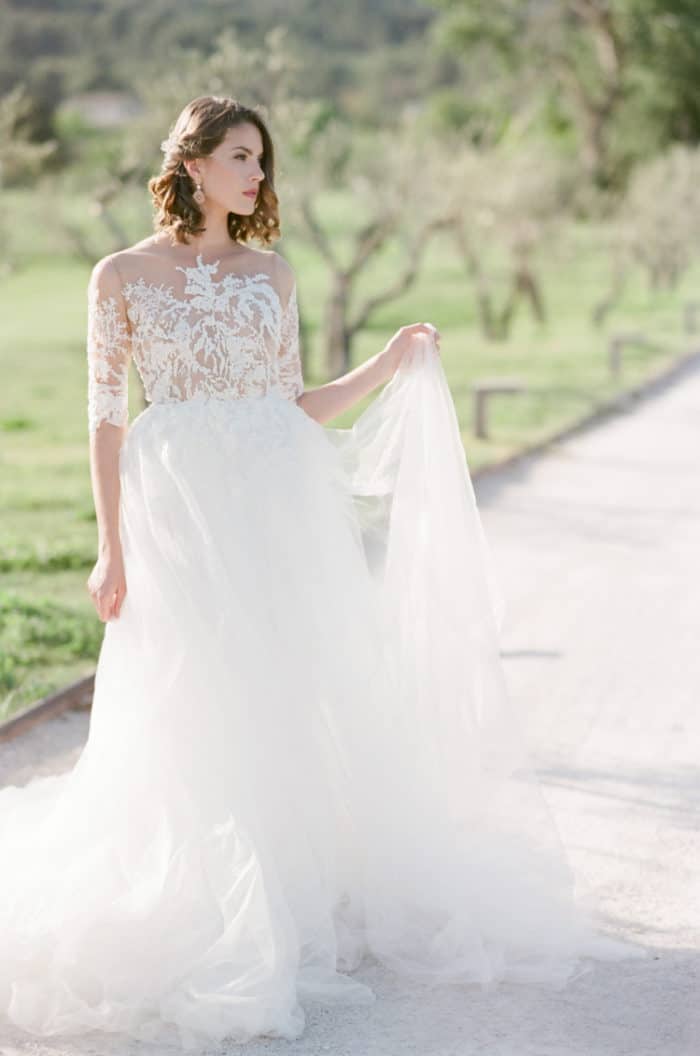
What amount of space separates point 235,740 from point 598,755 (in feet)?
7.42

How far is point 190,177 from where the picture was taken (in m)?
3.79

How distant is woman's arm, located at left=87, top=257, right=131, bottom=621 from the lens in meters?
3.74

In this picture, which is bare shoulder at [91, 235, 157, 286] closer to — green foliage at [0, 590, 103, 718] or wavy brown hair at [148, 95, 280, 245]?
wavy brown hair at [148, 95, 280, 245]

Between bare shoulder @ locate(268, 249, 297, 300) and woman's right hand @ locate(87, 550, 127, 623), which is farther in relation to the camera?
bare shoulder @ locate(268, 249, 297, 300)

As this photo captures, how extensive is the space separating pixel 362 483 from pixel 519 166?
2635 cm

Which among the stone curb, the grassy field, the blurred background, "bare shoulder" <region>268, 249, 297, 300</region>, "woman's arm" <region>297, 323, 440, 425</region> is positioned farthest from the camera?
the blurred background

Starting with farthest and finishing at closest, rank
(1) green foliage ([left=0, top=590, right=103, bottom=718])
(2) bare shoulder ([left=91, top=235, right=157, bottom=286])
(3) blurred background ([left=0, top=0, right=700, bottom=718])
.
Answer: (3) blurred background ([left=0, top=0, right=700, bottom=718]), (1) green foliage ([left=0, top=590, right=103, bottom=718]), (2) bare shoulder ([left=91, top=235, right=157, bottom=286])

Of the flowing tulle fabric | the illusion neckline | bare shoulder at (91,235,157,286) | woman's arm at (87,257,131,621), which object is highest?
bare shoulder at (91,235,157,286)

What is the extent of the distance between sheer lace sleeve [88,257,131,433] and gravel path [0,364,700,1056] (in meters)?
1.49

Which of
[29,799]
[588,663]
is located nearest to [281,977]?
[29,799]

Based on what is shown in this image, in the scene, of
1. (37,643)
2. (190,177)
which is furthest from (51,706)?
(190,177)

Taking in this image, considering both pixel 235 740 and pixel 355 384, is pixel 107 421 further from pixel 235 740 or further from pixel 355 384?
pixel 235 740

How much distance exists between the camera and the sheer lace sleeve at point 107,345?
3721mm

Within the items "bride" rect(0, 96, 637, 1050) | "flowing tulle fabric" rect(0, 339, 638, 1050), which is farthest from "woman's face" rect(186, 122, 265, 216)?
"flowing tulle fabric" rect(0, 339, 638, 1050)
